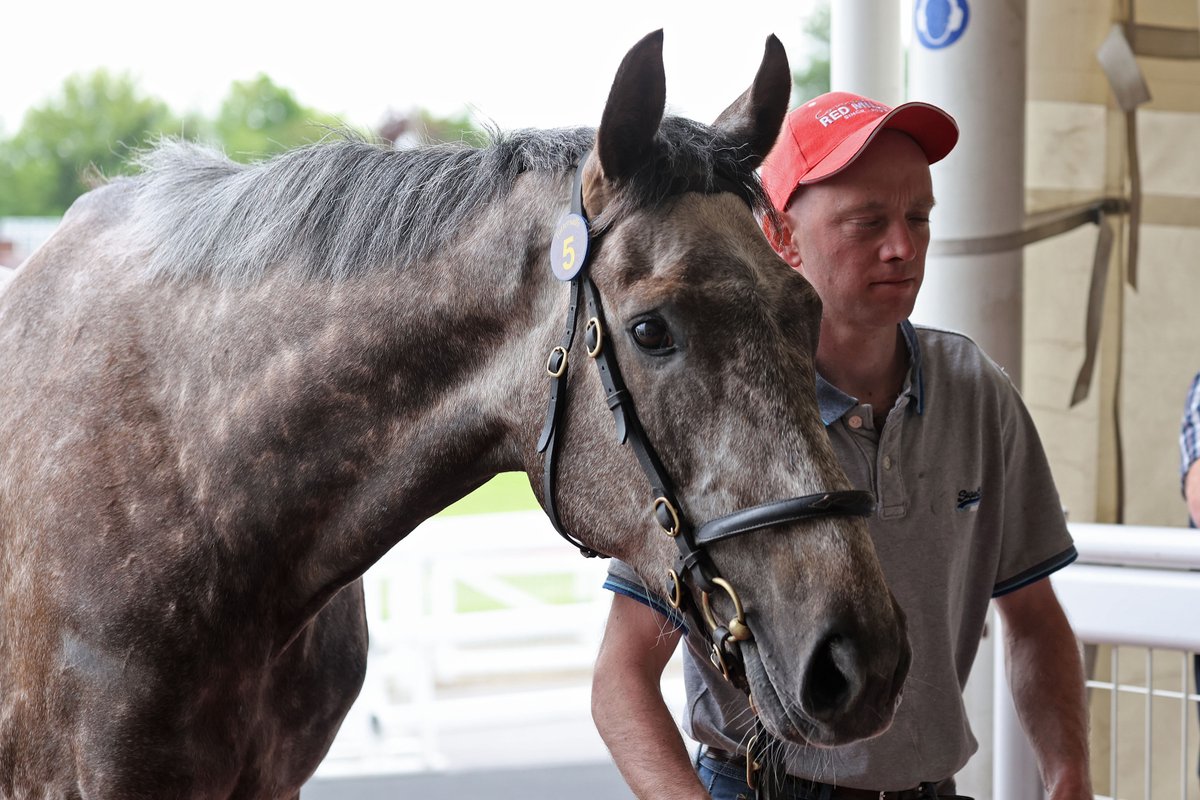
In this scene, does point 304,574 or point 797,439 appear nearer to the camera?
point 797,439

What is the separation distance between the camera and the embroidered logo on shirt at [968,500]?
1.62 m

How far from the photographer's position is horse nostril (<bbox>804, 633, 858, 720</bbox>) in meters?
1.17

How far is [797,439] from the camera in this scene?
1.23m

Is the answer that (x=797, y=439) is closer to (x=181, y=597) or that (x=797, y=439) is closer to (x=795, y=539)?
(x=795, y=539)

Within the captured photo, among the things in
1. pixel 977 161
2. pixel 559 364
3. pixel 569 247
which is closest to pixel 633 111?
pixel 569 247

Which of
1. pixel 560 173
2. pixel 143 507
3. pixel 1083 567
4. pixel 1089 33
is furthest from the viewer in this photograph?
pixel 1089 33

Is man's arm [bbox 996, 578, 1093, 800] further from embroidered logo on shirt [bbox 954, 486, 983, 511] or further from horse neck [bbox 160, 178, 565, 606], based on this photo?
horse neck [bbox 160, 178, 565, 606]

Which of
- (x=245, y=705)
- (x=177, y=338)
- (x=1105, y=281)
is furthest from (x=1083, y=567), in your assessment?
(x=177, y=338)

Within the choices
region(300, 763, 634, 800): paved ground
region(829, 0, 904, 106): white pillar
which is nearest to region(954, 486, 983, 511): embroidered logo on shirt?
region(829, 0, 904, 106): white pillar

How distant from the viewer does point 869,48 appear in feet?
8.98

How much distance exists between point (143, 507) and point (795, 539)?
90cm

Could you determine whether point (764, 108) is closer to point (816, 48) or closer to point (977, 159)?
point (977, 159)

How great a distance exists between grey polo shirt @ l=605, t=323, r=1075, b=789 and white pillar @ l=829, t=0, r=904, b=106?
1.21 meters

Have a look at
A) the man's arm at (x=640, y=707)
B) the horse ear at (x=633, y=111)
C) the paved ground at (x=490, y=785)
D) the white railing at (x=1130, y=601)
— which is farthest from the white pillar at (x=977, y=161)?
the paved ground at (x=490, y=785)
